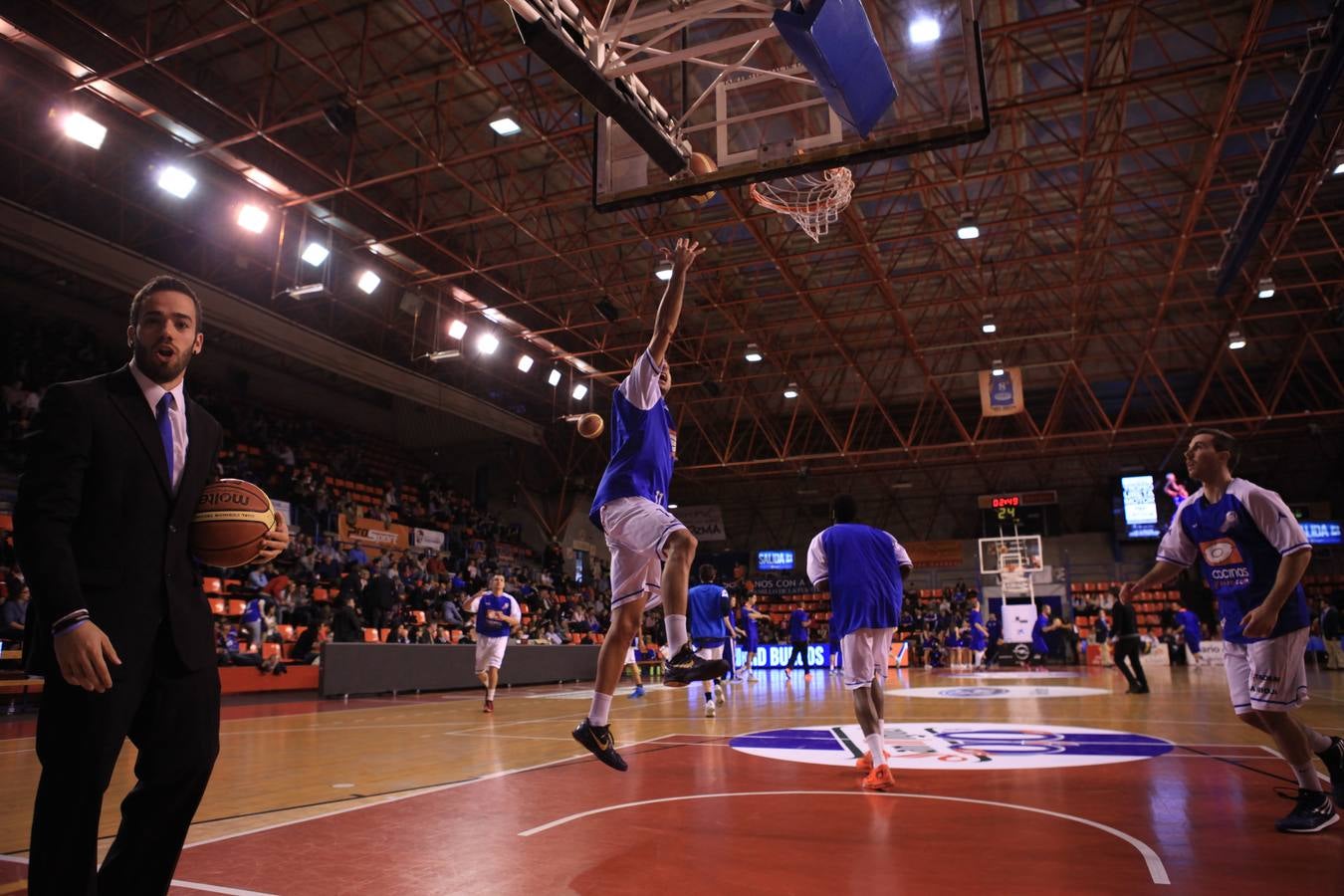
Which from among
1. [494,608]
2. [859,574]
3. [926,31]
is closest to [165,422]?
[859,574]

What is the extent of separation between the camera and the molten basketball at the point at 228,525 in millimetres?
2543

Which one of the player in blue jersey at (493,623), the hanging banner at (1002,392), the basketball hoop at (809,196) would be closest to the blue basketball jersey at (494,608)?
the player in blue jersey at (493,623)

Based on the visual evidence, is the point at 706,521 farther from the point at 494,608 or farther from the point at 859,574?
the point at 859,574

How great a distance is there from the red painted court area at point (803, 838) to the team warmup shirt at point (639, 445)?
159 centimetres

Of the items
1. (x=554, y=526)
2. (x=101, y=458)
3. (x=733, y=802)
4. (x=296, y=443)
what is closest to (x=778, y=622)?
(x=554, y=526)

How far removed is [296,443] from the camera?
82.3 feet

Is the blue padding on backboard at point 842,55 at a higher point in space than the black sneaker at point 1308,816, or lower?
higher

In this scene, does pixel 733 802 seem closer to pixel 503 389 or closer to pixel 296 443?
pixel 296 443

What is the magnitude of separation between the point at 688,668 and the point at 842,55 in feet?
15.4

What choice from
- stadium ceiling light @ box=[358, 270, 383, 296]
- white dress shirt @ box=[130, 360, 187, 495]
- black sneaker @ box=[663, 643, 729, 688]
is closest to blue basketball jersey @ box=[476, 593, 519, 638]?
black sneaker @ box=[663, 643, 729, 688]

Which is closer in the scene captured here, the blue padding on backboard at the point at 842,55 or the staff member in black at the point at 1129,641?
the blue padding on backboard at the point at 842,55

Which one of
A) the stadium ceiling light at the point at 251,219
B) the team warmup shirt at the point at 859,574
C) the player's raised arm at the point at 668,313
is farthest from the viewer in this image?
the stadium ceiling light at the point at 251,219

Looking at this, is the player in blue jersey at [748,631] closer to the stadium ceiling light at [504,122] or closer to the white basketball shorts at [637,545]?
the stadium ceiling light at [504,122]

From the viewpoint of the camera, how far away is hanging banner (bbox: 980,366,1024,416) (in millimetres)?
22266
